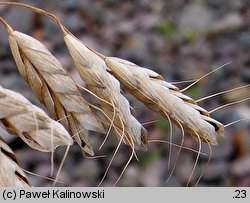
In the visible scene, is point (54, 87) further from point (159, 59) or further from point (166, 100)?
Answer: point (159, 59)

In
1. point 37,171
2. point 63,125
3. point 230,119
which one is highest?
point 63,125

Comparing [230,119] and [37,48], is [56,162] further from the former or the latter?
[37,48]

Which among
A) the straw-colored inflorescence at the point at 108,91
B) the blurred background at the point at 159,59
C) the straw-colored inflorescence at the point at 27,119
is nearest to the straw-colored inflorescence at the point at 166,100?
the straw-colored inflorescence at the point at 108,91

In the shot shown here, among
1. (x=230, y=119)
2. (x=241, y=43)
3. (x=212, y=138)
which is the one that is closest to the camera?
(x=212, y=138)

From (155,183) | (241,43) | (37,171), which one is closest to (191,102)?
(155,183)

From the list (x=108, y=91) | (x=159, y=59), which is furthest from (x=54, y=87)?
(x=159, y=59)

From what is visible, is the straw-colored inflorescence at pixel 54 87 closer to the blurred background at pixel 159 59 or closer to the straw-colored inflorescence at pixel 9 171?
the straw-colored inflorescence at pixel 9 171

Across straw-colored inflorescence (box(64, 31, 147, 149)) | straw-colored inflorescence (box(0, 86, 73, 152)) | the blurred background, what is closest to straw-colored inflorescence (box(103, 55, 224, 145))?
straw-colored inflorescence (box(64, 31, 147, 149))
